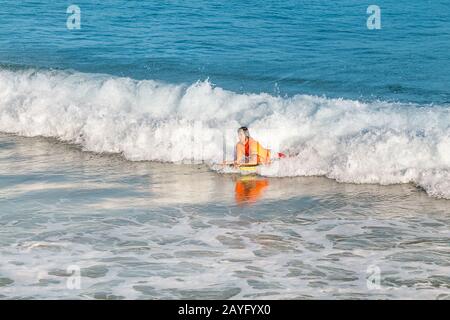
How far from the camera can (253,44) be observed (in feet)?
74.7

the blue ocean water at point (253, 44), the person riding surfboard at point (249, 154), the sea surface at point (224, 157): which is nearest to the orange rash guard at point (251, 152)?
the person riding surfboard at point (249, 154)

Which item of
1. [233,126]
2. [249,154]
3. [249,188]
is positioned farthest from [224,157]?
[249,188]

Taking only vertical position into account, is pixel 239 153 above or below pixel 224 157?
above

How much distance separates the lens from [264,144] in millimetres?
15266

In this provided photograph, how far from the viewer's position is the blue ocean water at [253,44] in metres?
19.1

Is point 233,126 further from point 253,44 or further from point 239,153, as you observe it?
point 253,44

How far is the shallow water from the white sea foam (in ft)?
1.89

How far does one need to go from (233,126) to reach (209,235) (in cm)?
501

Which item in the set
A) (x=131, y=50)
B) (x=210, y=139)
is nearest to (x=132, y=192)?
(x=210, y=139)

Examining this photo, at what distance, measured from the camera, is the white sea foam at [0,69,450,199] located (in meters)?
13.8

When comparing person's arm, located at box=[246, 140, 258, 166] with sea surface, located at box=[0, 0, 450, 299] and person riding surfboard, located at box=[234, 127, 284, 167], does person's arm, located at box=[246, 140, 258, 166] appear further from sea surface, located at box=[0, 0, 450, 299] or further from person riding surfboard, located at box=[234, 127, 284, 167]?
sea surface, located at box=[0, 0, 450, 299]

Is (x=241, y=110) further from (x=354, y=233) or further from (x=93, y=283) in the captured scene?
(x=93, y=283)

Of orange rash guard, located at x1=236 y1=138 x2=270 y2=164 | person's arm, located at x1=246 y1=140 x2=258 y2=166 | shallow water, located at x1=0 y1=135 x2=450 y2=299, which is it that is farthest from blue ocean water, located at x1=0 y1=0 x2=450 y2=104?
shallow water, located at x1=0 y1=135 x2=450 y2=299

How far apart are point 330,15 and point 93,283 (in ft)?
58.5
